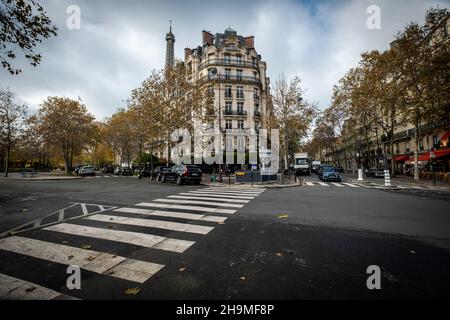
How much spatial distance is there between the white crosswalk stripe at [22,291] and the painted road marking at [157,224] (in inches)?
106

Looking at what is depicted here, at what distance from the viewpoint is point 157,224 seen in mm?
5477

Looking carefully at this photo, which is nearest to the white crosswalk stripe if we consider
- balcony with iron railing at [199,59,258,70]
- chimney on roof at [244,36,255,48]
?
balcony with iron railing at [199,59,258,70]

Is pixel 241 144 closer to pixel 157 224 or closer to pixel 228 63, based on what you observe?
pixel 228 63

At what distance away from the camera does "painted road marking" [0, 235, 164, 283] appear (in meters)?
3.04

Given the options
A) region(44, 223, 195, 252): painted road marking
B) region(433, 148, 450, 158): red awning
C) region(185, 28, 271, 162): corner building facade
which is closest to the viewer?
region(44, 223, 195, 252): painted road marking

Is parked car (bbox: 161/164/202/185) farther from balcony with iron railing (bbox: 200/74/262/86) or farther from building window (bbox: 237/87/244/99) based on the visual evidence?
building window (bbox: 237/87/244/99)

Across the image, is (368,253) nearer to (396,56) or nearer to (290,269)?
(290,269)

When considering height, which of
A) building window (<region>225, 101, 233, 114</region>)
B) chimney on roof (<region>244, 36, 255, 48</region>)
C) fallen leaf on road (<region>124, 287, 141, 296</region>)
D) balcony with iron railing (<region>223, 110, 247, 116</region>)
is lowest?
fallen leaf on road (<region>124, 287, 141, 296</region>)

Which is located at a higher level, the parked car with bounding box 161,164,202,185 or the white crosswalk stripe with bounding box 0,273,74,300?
the parked car with bounding box 161,164,202,185

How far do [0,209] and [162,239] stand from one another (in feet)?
24.4

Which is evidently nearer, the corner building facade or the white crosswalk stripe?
the white crosswalk stripe

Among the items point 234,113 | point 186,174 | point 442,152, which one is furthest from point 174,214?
point 234,113

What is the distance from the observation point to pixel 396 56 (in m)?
20.5

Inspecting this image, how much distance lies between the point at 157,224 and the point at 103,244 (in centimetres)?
148
